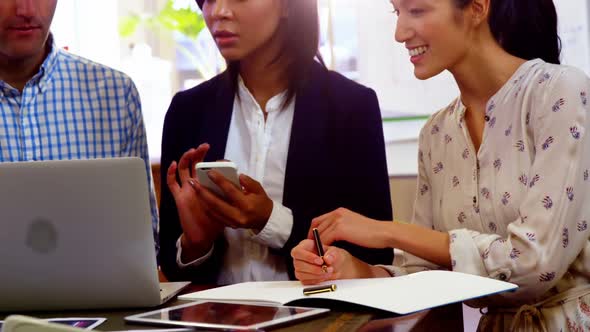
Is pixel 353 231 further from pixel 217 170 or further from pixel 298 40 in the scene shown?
pixel 298 40

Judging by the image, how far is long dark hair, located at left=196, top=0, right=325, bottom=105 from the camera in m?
1.86

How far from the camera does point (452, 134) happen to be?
1.68 meters

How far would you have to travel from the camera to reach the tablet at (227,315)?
1.07 meters

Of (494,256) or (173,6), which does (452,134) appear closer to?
(494,256)

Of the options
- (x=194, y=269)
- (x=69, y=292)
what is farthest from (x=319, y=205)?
(x=69, y=292)

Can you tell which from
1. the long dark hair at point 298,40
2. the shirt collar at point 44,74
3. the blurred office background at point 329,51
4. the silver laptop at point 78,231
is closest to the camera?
the silver laptop at point 78,231

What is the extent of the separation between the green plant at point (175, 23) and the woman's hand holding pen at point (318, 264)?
7.38ft

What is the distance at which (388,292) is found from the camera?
1205mm

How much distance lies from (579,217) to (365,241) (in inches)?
14.8

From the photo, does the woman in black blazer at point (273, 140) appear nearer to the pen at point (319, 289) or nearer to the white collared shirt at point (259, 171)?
the white collared shirt at point (259, 171)

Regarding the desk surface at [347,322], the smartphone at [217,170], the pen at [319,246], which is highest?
the smartphone at [217,170]

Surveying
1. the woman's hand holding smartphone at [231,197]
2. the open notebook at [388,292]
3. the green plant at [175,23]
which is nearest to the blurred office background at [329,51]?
the green plant at [175,23]

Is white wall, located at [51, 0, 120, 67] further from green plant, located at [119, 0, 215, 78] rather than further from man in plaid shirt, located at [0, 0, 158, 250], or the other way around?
man in plaid shirt, located at [0, 0, 158, 250]

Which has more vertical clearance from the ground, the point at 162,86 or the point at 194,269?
the point at 162,86
